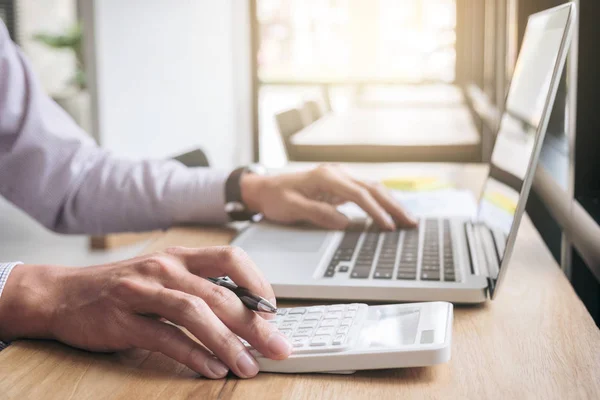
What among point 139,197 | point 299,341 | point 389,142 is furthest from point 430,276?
point 389,142

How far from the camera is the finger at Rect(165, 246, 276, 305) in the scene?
2.02 ft

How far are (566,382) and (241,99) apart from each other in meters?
4.52

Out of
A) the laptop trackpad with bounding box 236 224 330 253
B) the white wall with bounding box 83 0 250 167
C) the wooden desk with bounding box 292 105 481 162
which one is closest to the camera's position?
the laptop trackpad with bounding box 236 224 330 253

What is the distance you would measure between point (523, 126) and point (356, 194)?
249 mm

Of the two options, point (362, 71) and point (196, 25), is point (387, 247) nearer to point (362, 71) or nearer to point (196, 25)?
point (196, 25)

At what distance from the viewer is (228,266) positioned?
0.62 m

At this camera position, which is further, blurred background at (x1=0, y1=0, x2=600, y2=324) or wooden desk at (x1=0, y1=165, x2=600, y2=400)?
blurred background at (x1=0, y1=0, x2=600, y2=324)

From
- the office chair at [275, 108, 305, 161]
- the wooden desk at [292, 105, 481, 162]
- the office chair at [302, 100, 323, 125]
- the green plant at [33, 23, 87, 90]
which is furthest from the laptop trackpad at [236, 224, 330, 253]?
the green plant at [33, 23, 87, 90]

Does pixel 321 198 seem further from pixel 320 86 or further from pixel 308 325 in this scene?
pixel 320 86

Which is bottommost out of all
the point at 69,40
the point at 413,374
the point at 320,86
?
the point at 413,374

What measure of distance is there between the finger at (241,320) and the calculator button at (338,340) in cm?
4

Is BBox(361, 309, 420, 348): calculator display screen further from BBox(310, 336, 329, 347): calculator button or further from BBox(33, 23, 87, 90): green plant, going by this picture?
BBox(33, 23, 87, 90): green plant

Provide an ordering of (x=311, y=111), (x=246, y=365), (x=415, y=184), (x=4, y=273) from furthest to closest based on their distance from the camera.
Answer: (x=311, y=111) < (x=415, y=184) < (x=4, y=273) < (x=246, y=365)

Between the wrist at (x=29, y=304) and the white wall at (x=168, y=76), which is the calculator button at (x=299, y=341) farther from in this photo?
the white wall at (x=168, y=76)
